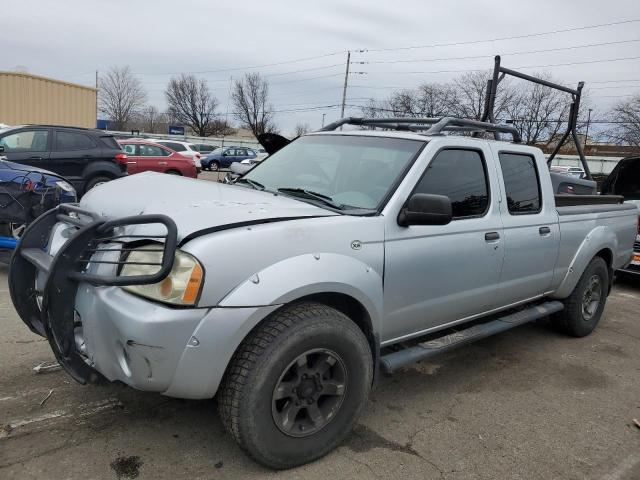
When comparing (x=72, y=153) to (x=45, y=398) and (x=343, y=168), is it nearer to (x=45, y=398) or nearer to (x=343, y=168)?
(x=45, y=398)

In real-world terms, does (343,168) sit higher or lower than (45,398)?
higher

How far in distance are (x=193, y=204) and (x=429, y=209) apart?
1276mm

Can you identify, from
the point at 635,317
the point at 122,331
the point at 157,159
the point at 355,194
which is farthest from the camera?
the point at 157,159

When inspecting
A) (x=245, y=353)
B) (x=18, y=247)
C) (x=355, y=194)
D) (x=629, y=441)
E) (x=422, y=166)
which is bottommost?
(x=629, y=441)

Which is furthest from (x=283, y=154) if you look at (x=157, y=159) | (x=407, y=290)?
(x=157, y=159)

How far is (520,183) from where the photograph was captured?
427 centimetres

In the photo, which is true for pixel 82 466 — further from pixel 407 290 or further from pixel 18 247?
pixel 407 290

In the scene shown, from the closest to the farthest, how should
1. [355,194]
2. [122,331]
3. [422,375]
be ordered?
[122,331] → [355,194] → [422,375]

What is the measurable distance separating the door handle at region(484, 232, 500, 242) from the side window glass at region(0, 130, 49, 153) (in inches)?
375

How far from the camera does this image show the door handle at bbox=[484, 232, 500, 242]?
145 inches

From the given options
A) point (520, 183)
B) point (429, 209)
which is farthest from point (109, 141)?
point (429, 209)

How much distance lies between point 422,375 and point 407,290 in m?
1.21

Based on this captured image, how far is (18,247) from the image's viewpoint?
9.87 feet

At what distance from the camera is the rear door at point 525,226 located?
398cm
